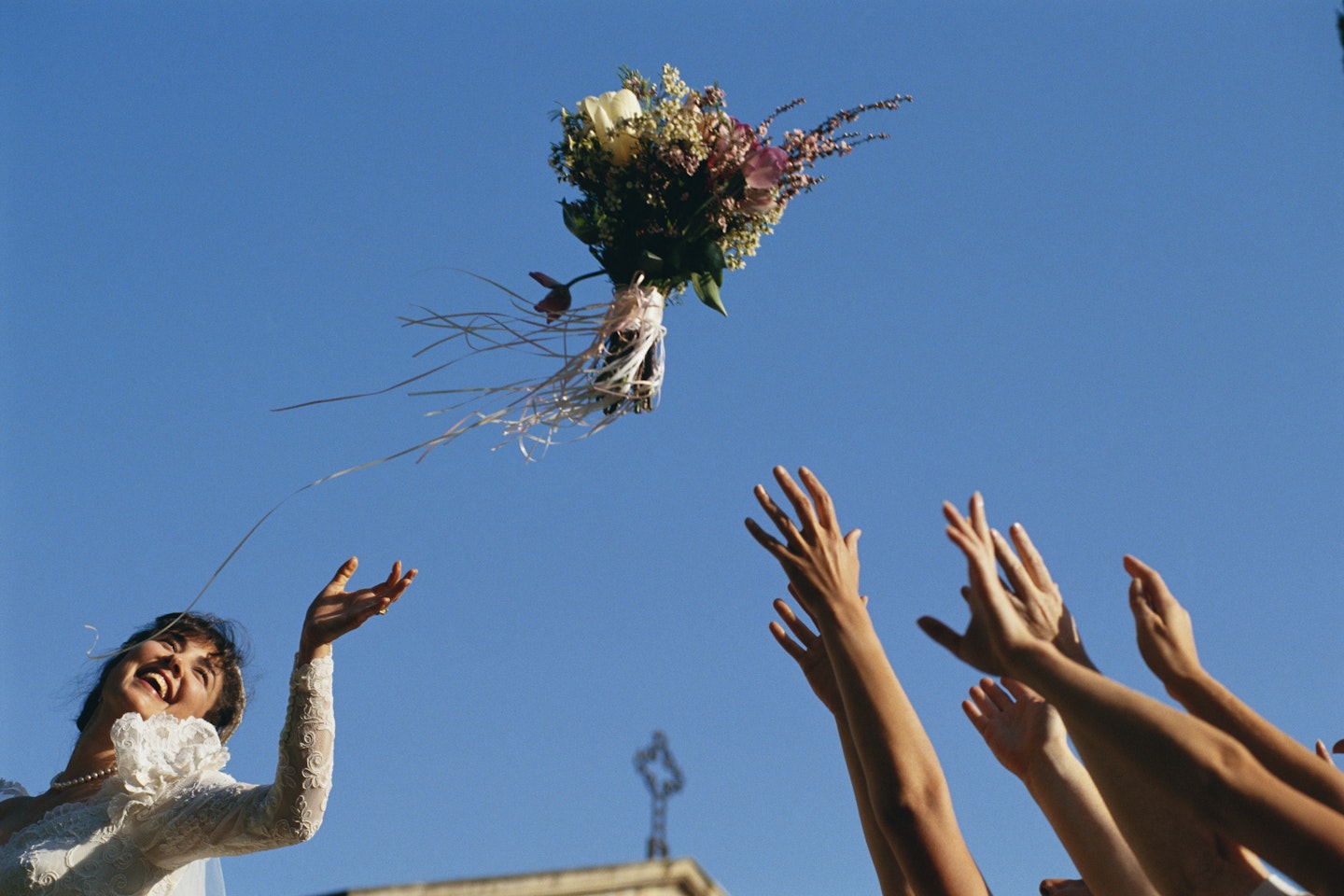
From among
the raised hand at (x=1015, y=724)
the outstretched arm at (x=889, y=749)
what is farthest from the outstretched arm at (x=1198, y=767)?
the raised hand at (x=1015, y=724)

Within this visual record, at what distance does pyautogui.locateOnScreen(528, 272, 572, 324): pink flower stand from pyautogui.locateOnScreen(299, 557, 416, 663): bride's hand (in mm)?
1163

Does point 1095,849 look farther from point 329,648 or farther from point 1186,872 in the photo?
point 329,648

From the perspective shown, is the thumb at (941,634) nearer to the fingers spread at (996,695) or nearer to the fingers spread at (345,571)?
the fingers spread at (996,695)

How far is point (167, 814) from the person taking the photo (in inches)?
169

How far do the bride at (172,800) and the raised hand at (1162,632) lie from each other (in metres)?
2.35

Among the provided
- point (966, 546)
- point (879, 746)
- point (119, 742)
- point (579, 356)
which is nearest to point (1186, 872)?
point (879, 746)

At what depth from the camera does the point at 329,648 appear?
4281 millimetres

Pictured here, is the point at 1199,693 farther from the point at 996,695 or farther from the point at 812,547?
the point at 996,695

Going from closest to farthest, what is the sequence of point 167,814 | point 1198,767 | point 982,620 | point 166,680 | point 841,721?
point 1198,767 → point 982,620 → point 841,721 → point 167,814 → point 166,680

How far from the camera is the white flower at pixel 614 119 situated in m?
4.68

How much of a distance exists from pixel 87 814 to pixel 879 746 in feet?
9.88

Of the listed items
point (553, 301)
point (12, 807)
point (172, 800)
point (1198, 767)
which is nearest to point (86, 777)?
point (12, 807)

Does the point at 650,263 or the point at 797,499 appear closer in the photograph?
the point at 797,499

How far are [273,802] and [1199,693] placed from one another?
9.40 feet
